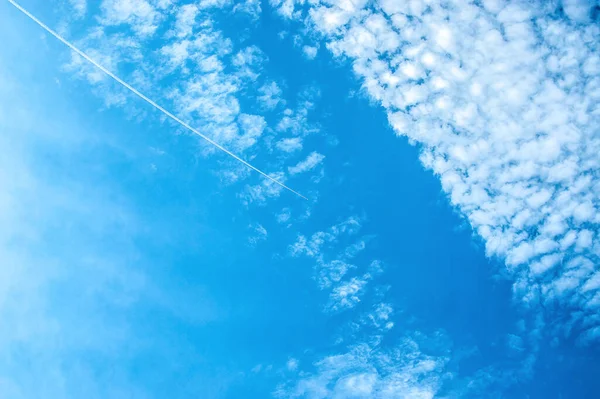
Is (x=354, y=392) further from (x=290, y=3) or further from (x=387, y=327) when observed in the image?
(x=290, y=3)

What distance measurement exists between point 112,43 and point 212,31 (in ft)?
8.73

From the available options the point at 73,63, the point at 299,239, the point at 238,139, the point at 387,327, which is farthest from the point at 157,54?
the point at 387,327

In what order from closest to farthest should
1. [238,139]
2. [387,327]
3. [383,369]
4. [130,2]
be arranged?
[130,2] < [238,139] < [387,327] < [383,369]

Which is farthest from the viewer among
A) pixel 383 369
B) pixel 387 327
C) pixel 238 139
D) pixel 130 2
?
pixel 383 369

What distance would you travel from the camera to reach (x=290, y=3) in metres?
9.68

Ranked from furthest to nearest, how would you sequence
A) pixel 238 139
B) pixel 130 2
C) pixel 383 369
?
pixel 383 369 < pixel 238 139 < pixel 130 2

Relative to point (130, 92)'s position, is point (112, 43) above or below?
above

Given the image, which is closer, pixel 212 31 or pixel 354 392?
pixel 212 31

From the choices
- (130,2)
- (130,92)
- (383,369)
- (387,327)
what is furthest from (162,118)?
(383,369)

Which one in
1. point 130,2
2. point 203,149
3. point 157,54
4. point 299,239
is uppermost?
point 130,2

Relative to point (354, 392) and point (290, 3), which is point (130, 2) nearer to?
point (290, 3)

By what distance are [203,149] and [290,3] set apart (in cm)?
457

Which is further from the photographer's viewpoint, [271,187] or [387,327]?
[387,327]

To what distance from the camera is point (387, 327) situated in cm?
1174
